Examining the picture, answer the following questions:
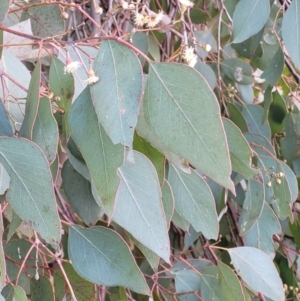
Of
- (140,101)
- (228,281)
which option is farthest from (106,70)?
(228,281)

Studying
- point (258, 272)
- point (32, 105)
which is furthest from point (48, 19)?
point (258, 272)

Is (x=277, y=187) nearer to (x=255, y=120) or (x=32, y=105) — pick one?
(x=255, y=120)

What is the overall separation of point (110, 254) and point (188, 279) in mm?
343

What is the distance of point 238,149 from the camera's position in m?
0.86

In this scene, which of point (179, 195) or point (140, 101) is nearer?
point (140, 101)

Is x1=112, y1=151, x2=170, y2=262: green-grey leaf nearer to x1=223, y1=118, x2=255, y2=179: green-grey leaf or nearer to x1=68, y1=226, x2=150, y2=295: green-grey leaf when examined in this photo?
x1=68, y1=226, x2=150, y2=295: green-grey leaf

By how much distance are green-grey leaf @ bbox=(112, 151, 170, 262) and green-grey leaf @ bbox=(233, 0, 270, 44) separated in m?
0.36

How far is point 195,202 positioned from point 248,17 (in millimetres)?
329

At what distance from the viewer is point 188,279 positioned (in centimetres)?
106

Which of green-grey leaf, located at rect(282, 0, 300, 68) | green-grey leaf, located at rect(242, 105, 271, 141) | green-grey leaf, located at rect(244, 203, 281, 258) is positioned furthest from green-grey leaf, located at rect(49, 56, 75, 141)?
green-grey leaf, located at rect(242, 105, 271, 141)

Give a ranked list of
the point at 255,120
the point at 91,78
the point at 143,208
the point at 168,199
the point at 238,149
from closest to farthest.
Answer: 1. the point at 91,78
2. the point at 143,208
3. the point at 168,199
4. the point at 238,149
5. the point at 255,120

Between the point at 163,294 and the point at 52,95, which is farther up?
the point at 52,95

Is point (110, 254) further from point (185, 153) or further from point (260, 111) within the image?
point (260, 111)

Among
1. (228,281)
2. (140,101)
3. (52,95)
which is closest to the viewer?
(140,101)
